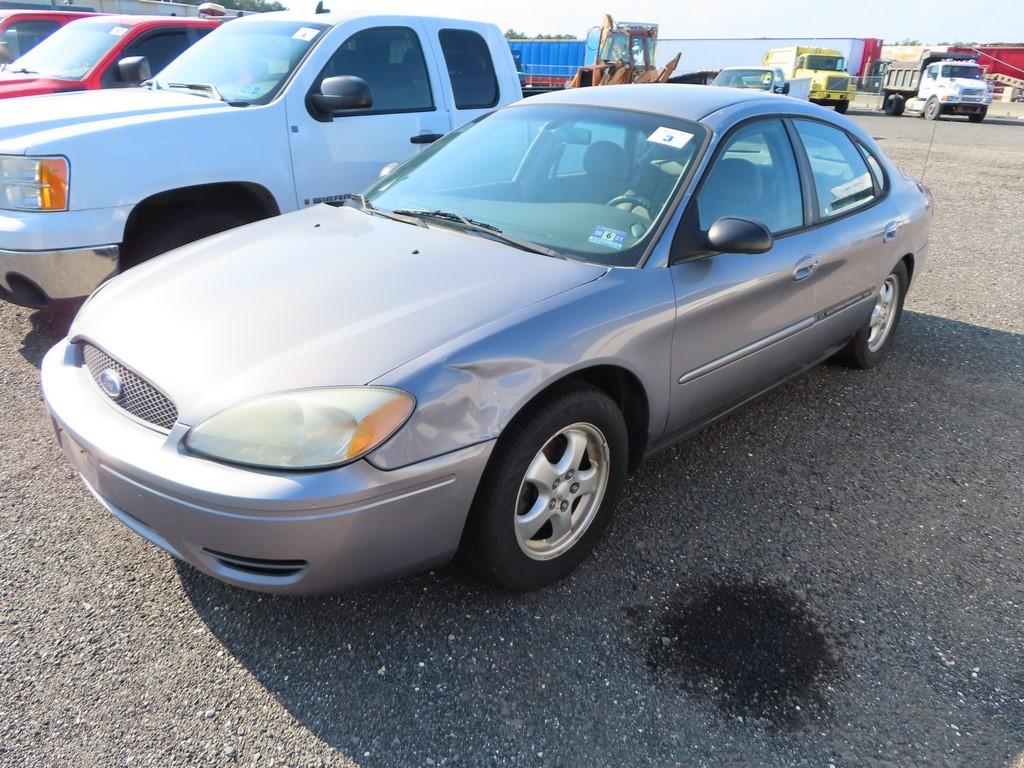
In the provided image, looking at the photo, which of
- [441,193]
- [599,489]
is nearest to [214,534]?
[599,489]

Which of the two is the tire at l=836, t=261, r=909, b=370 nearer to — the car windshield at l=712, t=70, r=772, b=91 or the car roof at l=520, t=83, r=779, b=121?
the car roof at l=520, t=83, r=779, b=121

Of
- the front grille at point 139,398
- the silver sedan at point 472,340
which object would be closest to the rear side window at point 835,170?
the silver sedan at point 472,340

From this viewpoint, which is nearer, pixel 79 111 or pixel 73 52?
pixel 79 111

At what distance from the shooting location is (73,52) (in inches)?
284

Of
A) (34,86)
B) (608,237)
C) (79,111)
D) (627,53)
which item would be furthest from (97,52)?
(627,53)

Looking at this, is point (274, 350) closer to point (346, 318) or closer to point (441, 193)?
point (346, 318)

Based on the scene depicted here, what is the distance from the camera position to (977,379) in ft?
14.8

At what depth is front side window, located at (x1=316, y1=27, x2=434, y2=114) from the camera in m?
4.99

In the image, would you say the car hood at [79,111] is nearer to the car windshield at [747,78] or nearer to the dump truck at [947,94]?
the car windshield at [747,78]

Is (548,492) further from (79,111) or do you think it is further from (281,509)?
(79,111)

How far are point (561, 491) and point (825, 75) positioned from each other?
31.0 meters

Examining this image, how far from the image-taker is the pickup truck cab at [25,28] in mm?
9648

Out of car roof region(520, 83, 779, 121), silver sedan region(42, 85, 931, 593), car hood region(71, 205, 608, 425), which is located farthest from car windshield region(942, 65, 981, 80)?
car hood region(71, 205, 608, 425)

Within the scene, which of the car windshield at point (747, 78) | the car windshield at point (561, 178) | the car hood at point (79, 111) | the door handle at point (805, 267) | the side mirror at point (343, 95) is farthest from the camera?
the car windshield at point (747, 78)
